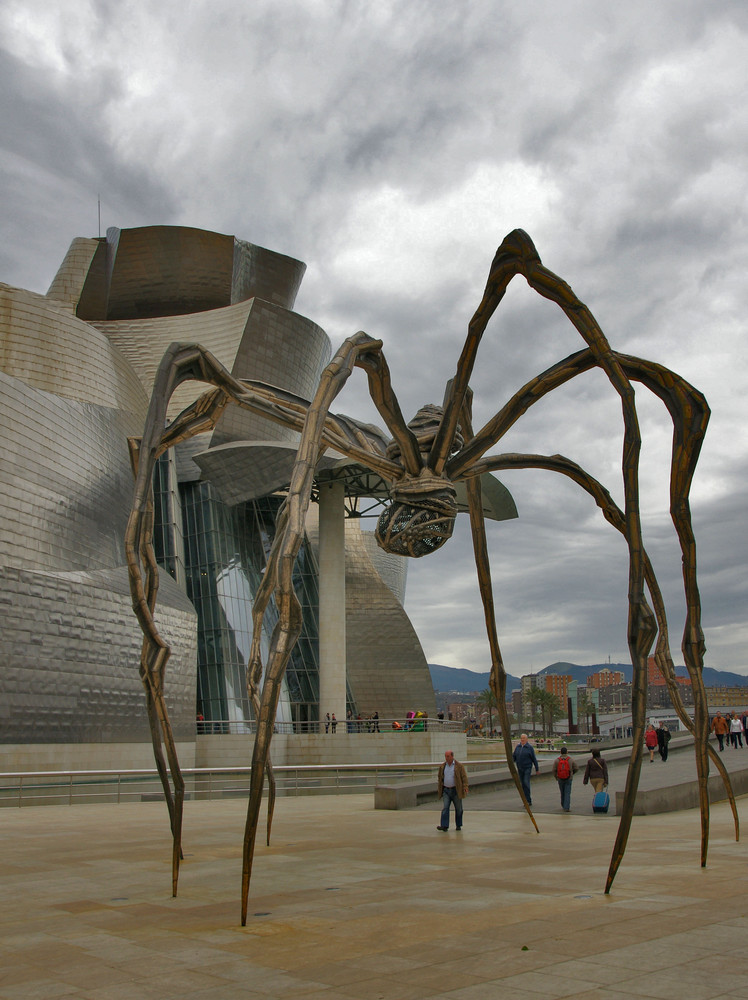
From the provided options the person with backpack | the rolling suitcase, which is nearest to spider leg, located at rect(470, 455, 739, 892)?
the rolling suitcase

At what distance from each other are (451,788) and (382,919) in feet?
19.5

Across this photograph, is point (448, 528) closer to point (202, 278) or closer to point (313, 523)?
point (202, 278)

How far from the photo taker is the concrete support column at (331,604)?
34.4 meters

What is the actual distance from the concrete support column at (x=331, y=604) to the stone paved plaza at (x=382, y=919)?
23827 millimetres

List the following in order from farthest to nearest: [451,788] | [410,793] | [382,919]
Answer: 1. [410,793]
2. [451,788]
3. [382,919]

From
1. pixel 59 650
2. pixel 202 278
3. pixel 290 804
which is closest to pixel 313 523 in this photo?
pixel 202 278

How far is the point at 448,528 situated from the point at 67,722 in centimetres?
1851

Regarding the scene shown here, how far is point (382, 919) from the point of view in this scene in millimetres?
5754

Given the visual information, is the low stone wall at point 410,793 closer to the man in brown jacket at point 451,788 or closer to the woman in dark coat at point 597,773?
the woman in dark coat at point 597,773

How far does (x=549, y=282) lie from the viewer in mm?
6656

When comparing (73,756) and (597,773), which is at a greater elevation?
(597,773)

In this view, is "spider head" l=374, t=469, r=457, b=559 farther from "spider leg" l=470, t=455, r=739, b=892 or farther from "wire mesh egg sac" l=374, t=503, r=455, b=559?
"spider leg" l=470, t=455, r=739, b=892

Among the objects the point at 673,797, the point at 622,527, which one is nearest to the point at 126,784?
the point at 673,797

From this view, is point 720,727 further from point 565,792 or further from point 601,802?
point 601,802
